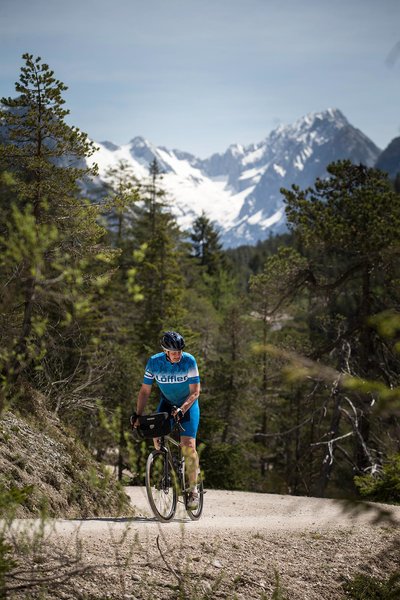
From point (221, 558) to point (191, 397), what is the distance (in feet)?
6.01

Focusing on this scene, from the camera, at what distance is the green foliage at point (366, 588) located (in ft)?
19.1

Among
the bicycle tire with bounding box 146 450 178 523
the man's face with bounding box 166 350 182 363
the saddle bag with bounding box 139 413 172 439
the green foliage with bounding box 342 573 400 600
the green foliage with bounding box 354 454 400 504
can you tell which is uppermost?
the man's face with bounding box 166 350 182 363

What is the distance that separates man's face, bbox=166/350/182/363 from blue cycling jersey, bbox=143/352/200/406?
0.08 m

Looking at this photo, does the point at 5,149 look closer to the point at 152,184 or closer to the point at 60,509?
the point at 60,509

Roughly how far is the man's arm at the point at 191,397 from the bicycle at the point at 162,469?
0.69ft

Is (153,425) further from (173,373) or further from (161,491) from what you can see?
(161,491)

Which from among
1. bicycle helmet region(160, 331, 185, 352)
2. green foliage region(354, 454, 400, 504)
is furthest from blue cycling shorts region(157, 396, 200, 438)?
green foliage region(354, 454, 400, 504)

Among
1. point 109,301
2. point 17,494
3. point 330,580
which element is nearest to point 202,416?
point 109,301

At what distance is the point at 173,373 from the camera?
710 cm

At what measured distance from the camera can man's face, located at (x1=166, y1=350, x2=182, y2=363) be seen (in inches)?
274

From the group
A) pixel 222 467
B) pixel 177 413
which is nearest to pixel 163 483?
pixel 177 413

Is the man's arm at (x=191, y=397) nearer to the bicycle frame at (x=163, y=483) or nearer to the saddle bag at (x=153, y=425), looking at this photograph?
the saddle bag at (x=153, y=425)

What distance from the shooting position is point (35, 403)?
403 inches

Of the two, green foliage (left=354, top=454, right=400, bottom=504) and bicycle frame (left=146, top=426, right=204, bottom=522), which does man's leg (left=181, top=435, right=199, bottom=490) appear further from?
green foliage (left=354, top=454, right=400, bottom=504)
